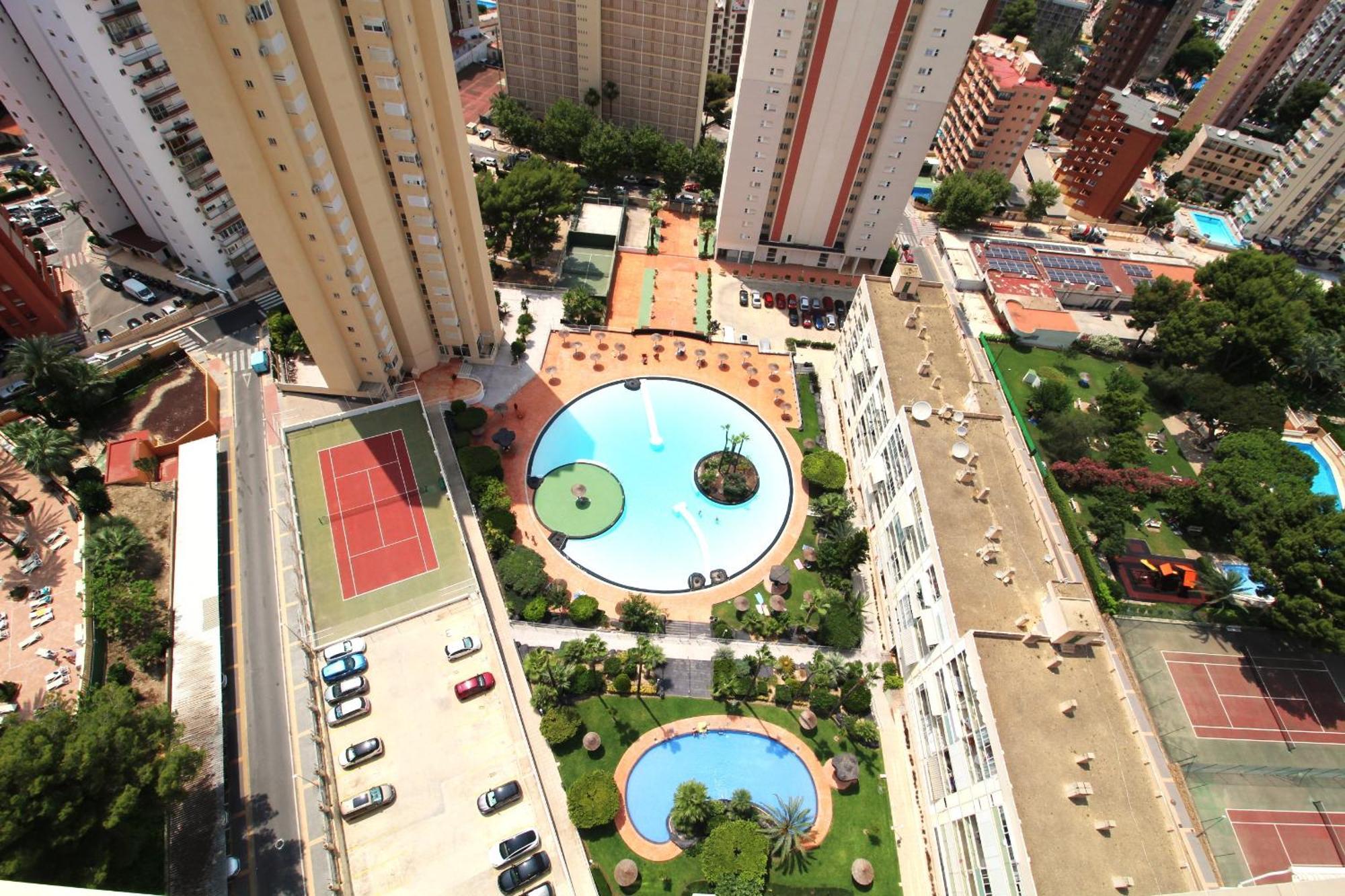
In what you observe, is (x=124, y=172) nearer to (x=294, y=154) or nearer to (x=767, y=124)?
(x=294, y=154)

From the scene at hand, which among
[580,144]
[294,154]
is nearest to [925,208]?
[580,144]

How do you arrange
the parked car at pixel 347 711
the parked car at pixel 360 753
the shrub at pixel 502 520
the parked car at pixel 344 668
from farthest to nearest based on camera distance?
the shrub at pixel 502 520
the parked car at pixel 344 668
the parked car at pixel 347 711
the parked car at pixel 360 753

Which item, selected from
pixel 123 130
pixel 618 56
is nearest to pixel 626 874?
pixel 123 130

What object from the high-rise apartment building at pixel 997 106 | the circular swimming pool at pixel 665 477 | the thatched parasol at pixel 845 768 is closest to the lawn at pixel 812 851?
the thatched parasol at pixel 845 768

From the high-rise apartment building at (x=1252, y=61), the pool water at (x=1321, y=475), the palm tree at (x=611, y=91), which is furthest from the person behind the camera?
the high-rise apartment building at (x=1252, y=61)

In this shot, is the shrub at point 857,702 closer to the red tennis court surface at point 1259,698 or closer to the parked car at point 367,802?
the red tennis court surface at point 1259,698

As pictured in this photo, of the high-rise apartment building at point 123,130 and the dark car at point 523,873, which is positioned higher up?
the high-rise apartment building at point 123,130
